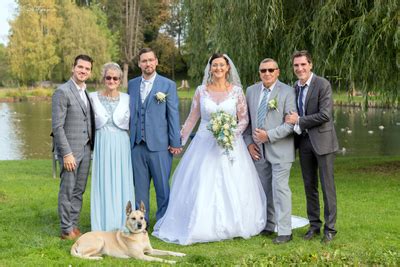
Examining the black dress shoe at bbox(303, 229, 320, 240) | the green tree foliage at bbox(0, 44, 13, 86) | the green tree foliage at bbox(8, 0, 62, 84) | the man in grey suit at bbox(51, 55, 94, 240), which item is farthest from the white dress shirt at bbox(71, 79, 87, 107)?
the green tree foliage at bbox(0, 44, 13, 86)

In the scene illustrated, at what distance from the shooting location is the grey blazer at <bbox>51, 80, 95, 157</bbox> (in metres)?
5.53

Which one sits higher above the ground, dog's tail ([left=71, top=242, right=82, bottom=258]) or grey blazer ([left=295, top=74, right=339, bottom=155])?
grey blazer ([left=295, top=74, right=339, bottom=155])

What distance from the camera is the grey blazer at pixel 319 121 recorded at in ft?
17.7

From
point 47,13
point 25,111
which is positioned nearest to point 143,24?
point 47,13

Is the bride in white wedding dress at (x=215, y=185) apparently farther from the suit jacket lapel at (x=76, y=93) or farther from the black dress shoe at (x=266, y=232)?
the suit jacket lapel at (x=76, y=93)

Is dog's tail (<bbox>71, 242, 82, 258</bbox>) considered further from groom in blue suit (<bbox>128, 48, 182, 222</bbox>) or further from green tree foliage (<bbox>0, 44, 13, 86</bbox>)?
green tree foliage (<bbox>0, 44, 13, 86</bbox>)

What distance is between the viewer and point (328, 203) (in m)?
5.54

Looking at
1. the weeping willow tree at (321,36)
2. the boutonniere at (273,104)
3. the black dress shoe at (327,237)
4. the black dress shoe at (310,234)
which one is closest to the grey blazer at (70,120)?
the boutonniere at (273,104)

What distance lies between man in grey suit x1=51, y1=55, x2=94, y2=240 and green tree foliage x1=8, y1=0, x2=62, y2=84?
40224 mm

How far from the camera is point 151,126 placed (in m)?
5.87

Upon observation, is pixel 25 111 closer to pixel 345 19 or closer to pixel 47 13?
pixel 47 13

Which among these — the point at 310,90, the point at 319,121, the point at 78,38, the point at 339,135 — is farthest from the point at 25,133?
the point at 78,38

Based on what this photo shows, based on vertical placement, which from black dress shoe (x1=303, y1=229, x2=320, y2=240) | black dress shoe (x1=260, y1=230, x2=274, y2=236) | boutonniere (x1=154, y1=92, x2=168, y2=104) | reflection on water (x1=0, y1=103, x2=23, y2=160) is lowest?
reflection on water (x1=0, y1=103, x2=23, y2=160)

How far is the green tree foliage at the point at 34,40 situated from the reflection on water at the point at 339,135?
1517 cm
